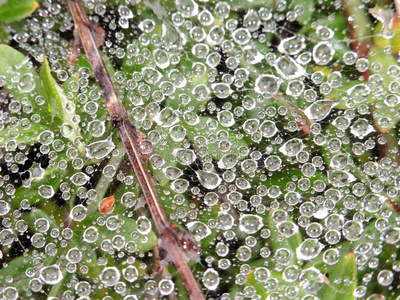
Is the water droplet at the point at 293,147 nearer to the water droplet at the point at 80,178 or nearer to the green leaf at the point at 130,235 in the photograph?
the green leaf at the point at 130,235

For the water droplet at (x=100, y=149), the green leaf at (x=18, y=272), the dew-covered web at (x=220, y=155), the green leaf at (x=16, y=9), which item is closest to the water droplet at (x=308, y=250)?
the dew-covered web at (x=220, y=155)

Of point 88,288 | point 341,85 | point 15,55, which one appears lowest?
point 88,288

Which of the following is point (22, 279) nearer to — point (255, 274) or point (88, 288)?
point (88, 288)

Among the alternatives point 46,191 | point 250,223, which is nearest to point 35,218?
point 46,191

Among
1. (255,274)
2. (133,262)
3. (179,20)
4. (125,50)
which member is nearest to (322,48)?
(179,20)

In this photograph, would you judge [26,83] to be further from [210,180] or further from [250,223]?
[250,223]
